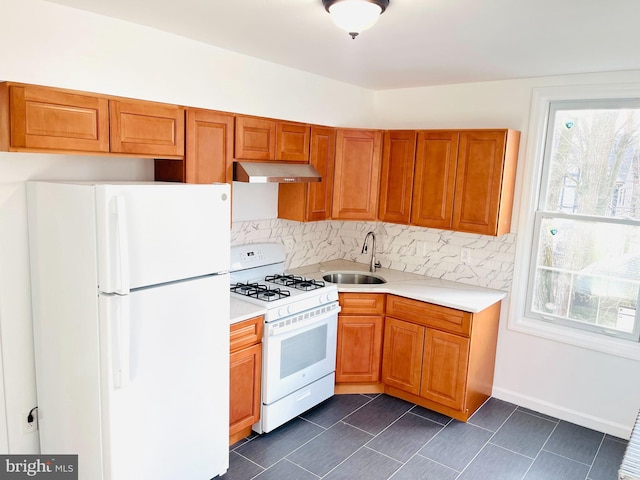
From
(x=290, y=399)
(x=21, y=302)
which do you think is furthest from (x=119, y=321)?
(x=290, y=399)

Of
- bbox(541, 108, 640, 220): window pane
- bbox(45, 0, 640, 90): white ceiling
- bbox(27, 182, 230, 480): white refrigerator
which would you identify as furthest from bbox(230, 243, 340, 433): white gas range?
bbox(541, 108, 640, 220): window pane

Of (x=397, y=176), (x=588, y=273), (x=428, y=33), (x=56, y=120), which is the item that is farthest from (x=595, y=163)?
(x=56, y=120)

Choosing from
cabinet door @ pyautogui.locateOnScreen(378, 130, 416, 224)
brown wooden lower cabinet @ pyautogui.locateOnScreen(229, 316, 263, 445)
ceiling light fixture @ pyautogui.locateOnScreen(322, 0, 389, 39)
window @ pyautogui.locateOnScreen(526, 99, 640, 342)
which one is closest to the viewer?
ceiling light fixture @ pyautogui.locateOnScreen(322, 0, 389, 39)

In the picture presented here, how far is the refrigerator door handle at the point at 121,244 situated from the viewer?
2064mm

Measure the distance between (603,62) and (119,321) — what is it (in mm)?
3257

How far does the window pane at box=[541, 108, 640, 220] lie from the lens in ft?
10.9

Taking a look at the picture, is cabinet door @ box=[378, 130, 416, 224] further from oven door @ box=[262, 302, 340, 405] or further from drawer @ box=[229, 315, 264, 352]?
drawer @ box=[229, 315, 264, 352]

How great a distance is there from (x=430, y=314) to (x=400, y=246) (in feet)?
3.19

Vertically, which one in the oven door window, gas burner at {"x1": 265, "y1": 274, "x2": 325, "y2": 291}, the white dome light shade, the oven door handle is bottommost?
the oven door window

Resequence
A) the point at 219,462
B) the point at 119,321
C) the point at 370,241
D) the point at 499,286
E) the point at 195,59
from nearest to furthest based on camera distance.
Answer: the point at 119,321 < the point at 219,462 < the point at 195,59 < the point at 499,286 < the point at 370,241

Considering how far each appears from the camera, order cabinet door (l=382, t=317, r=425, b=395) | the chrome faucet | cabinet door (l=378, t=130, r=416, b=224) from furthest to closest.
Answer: the chrome faucet
cabinet door (l=378, t=130, r=416, b=224)
cabinet door (l=382, t=317, r=425, b=395)

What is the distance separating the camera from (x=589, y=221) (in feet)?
11.5

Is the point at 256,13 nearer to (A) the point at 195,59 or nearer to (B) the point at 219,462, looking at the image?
(A) the point at 195,59

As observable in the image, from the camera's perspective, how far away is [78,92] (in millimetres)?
2312
